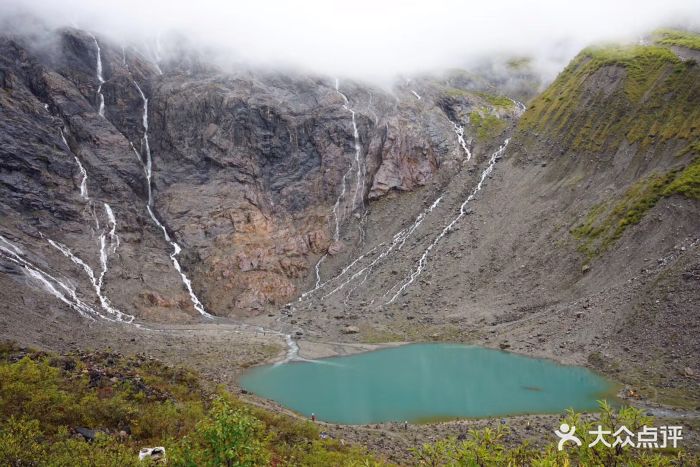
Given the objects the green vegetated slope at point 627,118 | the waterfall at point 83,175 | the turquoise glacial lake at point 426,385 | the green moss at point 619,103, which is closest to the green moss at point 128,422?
the turquoise glacial lake at point 426,385

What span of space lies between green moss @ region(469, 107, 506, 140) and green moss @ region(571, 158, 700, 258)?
37315 millimetres

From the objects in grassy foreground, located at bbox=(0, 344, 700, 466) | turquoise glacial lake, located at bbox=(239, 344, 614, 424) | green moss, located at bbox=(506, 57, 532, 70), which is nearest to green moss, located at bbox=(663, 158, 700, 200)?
turquoise glacial lake, located at bbox=(239, 344, 614, 424)

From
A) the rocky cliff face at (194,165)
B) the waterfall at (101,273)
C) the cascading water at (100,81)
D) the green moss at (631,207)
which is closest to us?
the green moss at (631,207)

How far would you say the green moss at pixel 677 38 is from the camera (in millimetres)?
72113

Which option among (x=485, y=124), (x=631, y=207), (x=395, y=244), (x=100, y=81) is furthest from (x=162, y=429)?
(x=100, y=81)

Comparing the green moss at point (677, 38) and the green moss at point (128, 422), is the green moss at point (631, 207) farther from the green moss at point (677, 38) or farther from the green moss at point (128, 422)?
the green moss at point (128, 422)

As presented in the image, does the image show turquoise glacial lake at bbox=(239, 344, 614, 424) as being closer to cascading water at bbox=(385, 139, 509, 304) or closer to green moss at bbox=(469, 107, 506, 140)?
cascading water at bbox=(385, 139, 509, 304)

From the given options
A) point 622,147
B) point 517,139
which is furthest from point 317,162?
point 622,147

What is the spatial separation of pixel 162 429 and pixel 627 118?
2839 inches

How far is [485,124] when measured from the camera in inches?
3760

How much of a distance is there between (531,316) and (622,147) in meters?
30.2

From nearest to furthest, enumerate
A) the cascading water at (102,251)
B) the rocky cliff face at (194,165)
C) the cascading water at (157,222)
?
1. the cascading water at (102,251)
2. the rocky cliff face at (194,165)
3. the cascading water at (157,222)

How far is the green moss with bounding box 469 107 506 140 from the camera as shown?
92.6m

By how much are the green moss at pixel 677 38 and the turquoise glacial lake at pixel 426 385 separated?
193 feet
